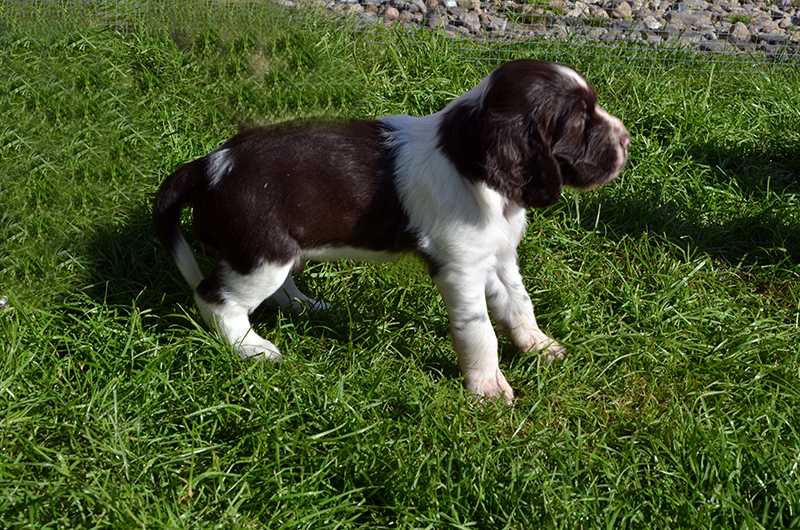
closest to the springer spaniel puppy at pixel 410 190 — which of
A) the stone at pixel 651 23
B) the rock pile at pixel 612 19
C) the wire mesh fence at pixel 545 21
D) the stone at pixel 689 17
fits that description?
the wire mesh fence at pixel 545 21

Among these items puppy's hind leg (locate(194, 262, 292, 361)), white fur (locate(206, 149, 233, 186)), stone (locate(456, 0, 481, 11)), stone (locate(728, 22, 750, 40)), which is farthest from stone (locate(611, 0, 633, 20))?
puppy's hind leg (locate(194, 262, 292, 361))

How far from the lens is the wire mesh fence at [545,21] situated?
5742 mm

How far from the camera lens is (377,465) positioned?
9.42 feet

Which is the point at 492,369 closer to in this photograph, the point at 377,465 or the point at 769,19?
the point at 377,465

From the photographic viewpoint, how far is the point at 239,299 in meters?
3.39

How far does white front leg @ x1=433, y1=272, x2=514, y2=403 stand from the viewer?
3225mm

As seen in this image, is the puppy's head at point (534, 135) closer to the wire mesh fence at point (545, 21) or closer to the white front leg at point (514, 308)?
the white front leg at point (514, 308)

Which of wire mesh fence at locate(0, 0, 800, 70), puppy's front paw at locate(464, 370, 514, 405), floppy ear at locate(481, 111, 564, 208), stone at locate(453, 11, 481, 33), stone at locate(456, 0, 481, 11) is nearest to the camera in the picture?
floppy ear at locate(481, 111, 564, 208)

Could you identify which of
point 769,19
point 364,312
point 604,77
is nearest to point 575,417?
point 364,312

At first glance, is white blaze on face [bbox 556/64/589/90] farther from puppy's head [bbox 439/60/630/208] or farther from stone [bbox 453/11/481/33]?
stone [bbox 453/11/481/33]

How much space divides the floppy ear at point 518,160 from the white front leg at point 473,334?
0.46 metres

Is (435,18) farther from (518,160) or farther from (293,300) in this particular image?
(518,160)

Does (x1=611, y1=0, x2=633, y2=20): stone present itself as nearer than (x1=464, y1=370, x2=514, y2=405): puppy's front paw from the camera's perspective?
No

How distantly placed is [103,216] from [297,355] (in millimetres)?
1646
